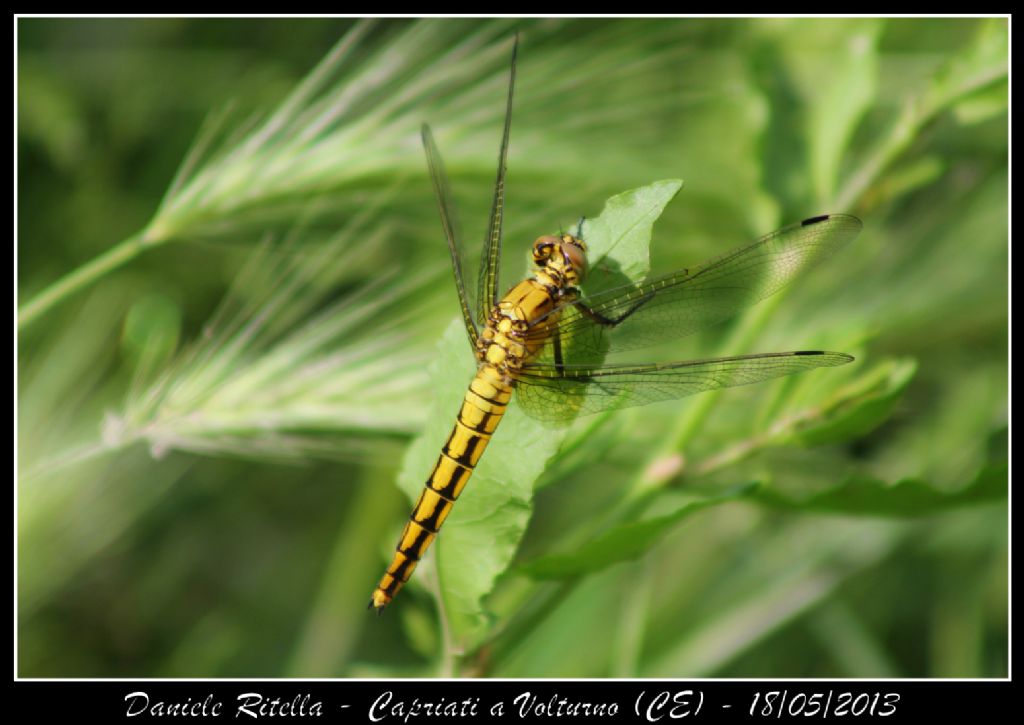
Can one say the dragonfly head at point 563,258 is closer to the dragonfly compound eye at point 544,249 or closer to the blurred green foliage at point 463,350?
the dragonfly compound eye at point 544,249

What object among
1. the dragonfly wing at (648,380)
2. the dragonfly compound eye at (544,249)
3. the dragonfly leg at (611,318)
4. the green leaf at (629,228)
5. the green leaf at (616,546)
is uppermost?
the dragonfly compound eye at (544,249)

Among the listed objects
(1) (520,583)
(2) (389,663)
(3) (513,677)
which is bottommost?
(2) (389,663)

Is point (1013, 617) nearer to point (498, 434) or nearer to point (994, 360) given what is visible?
point (994, 360)

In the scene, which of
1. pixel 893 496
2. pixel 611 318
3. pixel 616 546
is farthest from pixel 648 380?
pixel 893 496

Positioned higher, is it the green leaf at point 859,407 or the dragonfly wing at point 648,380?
the dragonfly wing at point 648,380

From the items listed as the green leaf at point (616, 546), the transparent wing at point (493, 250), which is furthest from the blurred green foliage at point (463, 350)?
the transparent wing at point (493, 250)

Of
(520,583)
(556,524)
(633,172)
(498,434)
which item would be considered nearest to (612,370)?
(498,434)

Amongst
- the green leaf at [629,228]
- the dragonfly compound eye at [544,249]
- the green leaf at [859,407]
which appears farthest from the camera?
the dragonfly compound eye at [544,249]
